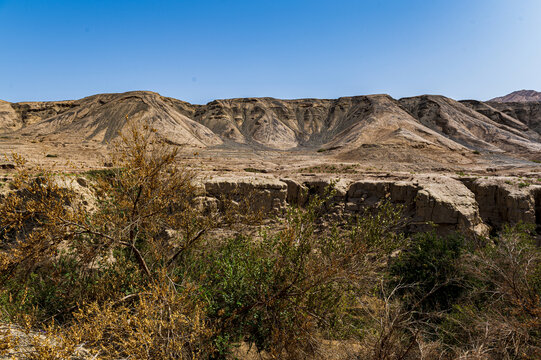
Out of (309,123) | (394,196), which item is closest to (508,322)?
(394,196)

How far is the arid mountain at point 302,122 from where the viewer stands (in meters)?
45.0

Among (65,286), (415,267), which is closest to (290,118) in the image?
(415,267)

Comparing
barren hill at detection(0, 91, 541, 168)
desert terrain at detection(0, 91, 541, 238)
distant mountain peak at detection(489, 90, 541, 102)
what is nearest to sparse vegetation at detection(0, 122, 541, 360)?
desert terrain at detection(0, 91, 541, 238)

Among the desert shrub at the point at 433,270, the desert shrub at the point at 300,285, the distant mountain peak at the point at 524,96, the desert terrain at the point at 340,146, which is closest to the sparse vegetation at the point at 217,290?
the desert shrub at the point at 300,285

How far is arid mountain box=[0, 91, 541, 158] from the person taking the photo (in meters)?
45.0

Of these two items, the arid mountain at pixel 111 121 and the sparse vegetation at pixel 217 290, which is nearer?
the sparse vegetation at pixel 217 290

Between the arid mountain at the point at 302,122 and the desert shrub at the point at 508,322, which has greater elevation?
the arid mountain at the point at 302,122

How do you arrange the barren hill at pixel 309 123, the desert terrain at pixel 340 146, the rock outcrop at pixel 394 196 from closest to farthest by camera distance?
1. the rock outcrop at pixel 394 196
2. the desert terrain at pixel 340 146
3. the barren hill at pixel 309 123

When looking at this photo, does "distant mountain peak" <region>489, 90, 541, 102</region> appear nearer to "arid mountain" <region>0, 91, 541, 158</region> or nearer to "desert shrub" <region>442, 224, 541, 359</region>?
"arid mountain" <region>0, 91, 541, 158</region>

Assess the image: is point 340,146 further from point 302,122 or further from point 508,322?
point 508,322

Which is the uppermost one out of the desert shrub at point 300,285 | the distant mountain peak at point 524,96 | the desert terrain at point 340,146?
the distant mountain peak at point 524,96

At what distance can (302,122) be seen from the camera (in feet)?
228

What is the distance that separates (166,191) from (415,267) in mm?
10591

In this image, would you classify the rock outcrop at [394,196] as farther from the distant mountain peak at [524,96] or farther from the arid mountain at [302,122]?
the distant mountain peak at [524,96]
